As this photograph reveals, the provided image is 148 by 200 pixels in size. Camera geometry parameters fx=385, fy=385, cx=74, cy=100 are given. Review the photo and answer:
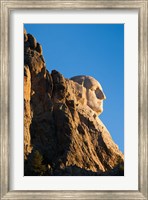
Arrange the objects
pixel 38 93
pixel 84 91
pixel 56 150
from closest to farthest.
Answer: pixel 56 150 → pixel 38 93 → pixel 84 91

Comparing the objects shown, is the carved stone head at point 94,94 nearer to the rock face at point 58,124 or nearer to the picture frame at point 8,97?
the rock face at point 58,124

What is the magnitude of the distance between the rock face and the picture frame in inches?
378

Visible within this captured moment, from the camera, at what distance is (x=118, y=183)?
5.36 metres

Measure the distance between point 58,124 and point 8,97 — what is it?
12755 millimetres

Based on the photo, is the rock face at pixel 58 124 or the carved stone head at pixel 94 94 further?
the carved stone head at pixel 94 94

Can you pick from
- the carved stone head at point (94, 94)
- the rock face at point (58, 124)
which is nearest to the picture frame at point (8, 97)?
the rock face at point (58, 124)

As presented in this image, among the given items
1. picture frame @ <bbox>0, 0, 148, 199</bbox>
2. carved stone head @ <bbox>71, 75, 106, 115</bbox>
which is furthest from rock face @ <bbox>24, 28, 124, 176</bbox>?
picture frame @ <bbox>0, 0, 148, 199</bbox>

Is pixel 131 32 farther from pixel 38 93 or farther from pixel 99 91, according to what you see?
pixel 99 91

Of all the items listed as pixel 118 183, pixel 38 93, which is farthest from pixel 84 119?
pixel 118 183

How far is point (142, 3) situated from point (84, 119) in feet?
50.6

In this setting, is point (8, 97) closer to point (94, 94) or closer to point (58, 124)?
point (58, 124)

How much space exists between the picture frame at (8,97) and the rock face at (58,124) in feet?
31.5

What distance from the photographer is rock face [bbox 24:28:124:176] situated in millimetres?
16297

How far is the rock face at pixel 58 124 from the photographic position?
642 inches
